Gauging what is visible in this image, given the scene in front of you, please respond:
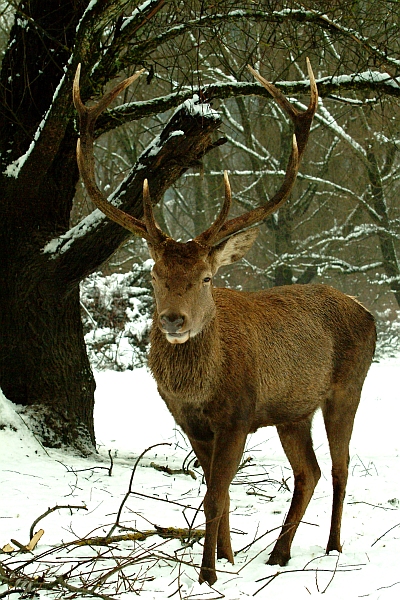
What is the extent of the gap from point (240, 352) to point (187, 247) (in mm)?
807

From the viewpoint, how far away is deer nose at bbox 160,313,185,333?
13.9 feet

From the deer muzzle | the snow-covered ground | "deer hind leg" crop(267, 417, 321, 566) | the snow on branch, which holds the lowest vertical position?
the snow-covered ground

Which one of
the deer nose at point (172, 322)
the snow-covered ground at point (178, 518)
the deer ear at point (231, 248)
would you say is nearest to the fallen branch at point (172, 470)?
the snow-covered ground at point (178, 518)

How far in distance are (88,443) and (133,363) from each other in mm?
7634

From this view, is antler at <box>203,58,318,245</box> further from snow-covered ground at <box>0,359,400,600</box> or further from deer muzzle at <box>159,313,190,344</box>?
snow-covered ground at <box>0,359,400,600</box>

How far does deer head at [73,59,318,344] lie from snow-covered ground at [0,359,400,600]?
1.25 m

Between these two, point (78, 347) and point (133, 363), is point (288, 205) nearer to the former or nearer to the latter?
point (133, 363)

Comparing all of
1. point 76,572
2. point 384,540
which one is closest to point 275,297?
point 384,540

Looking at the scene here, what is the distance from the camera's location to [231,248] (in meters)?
5.11

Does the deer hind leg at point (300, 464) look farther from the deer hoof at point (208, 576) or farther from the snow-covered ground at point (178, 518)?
the deer hoof at point (208, 576)

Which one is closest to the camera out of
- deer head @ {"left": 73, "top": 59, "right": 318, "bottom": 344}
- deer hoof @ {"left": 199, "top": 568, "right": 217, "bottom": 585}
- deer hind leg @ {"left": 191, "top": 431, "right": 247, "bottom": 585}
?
deer hoof @ {"left": 199, "top": 568, "right": 217, "bottom": 585}

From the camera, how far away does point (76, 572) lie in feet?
13.6

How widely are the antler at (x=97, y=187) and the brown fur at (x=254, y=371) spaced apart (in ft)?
0.54

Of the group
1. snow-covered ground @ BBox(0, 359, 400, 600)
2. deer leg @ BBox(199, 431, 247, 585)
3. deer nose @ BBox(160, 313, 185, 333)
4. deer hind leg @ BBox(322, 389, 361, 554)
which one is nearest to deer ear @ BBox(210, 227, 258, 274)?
deer nose @ BBox(160, 313, 185, 333)
